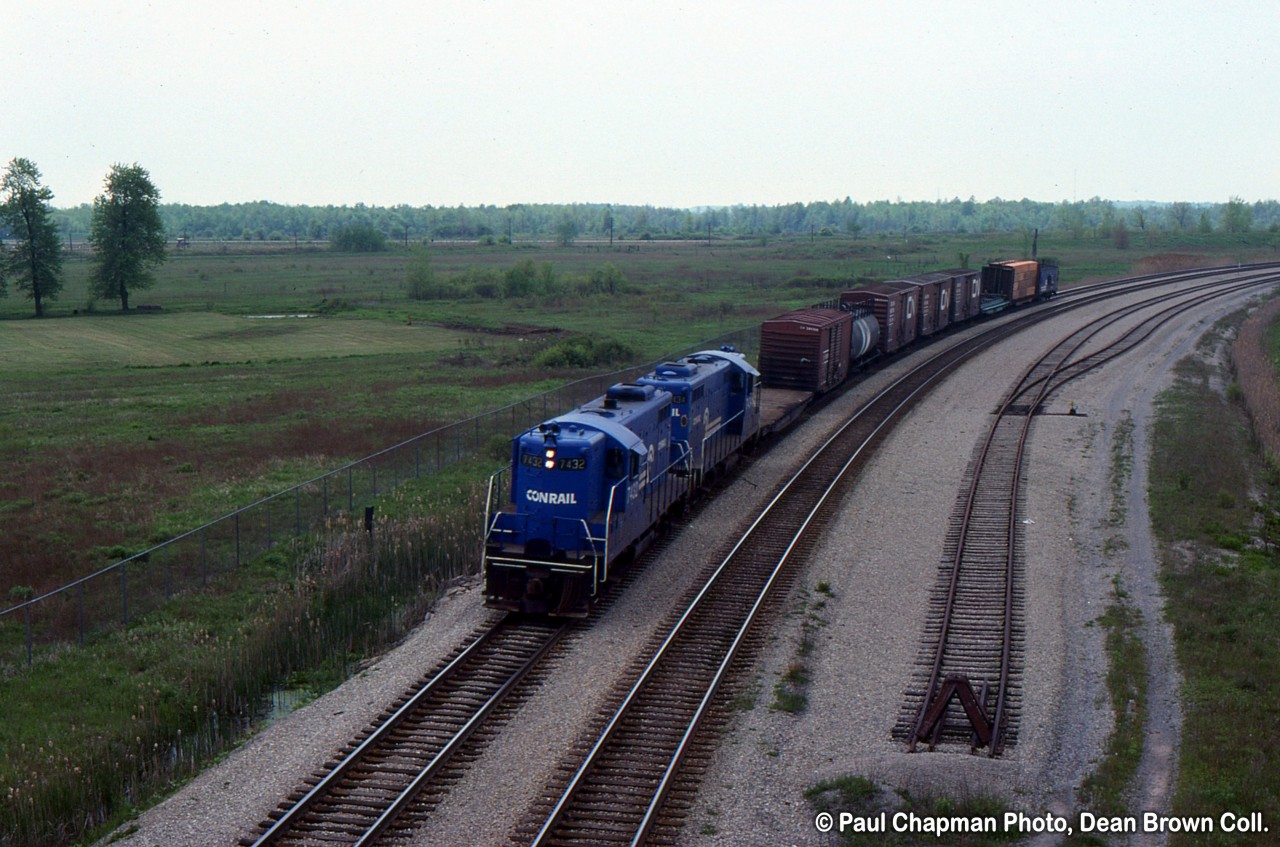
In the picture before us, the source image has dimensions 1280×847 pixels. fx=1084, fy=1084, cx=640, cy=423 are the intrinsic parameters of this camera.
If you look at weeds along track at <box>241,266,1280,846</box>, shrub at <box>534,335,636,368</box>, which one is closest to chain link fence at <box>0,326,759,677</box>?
weeds along track at <box>241,266,1280,846</box>

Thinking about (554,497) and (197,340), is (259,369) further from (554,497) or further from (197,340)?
(554,497)

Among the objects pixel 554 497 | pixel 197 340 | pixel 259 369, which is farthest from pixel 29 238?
pixel 554 497

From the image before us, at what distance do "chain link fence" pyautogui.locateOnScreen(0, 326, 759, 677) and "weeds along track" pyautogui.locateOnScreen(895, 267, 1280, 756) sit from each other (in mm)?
15610

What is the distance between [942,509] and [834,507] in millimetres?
3089

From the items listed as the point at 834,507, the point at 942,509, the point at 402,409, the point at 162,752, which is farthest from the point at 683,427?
the point at 402,409

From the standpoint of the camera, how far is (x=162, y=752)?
1788cm

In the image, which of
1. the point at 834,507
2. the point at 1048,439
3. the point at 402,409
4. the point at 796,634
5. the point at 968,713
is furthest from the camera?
the point at 402,409

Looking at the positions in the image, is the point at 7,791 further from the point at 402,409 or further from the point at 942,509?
the point at 402,409

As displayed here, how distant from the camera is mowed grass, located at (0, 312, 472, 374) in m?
71.4

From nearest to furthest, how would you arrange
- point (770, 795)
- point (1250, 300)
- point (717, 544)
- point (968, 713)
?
point (770, 795) < point (968, 713) < point (717, 544) < point (1250, 300)

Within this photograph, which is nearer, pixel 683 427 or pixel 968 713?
pixel 968 713

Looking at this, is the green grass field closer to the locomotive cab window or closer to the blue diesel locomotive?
the blue diesel locomotive

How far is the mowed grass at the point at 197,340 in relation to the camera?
7144cm

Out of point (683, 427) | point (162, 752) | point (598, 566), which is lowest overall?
point (162, 752)
